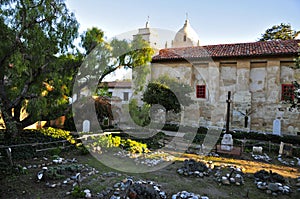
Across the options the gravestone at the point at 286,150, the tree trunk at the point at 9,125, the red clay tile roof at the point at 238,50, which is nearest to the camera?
the tree trunk at the point at 9,125

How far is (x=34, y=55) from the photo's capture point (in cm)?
847

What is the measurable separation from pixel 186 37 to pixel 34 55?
20.8m

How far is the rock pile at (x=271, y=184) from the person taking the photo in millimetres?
6375

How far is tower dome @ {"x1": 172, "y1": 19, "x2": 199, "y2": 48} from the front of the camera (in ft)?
85.8

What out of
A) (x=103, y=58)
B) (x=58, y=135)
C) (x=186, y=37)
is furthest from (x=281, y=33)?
(x=58, y=135)

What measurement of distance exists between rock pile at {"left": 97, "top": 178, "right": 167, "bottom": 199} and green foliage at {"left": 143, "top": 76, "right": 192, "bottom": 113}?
8.74 m

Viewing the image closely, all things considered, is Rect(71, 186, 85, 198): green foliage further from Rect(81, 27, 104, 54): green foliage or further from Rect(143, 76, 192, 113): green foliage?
Rect(143, 76, 192, 113): green foliage

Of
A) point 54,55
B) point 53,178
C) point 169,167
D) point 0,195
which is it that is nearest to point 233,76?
point 169,167

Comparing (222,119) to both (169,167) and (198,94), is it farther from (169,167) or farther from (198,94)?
(169,167)

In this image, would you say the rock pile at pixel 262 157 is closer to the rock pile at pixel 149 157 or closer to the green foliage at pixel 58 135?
the rock pile at pixel 149 157

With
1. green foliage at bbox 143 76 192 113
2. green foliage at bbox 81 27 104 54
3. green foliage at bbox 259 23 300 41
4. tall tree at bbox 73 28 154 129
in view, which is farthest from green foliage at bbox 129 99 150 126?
green foliage at bbox 259 23 300 41

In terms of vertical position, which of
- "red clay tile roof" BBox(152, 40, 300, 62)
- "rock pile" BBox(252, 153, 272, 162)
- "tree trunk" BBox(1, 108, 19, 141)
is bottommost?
"rock pile" BBox(252, 153, 272, 162)

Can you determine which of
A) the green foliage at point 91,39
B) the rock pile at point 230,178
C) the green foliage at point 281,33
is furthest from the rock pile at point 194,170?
the green foliage at point 281,33

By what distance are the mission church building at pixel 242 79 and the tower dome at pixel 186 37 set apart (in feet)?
18.3
